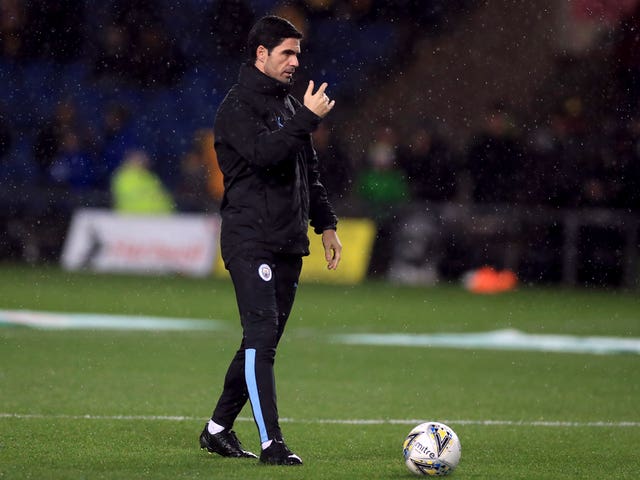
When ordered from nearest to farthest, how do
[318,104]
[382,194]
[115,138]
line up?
[318,104] < [382,194] < [115,138]

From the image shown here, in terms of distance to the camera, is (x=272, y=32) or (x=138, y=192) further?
(x=138, y=192)

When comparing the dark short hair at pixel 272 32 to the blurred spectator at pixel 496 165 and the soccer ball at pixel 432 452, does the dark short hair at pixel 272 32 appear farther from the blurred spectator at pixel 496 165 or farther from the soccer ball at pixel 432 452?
the blurred spectator at pixel 496 165

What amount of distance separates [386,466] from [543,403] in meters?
3.43

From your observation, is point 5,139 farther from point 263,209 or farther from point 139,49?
point 263,209

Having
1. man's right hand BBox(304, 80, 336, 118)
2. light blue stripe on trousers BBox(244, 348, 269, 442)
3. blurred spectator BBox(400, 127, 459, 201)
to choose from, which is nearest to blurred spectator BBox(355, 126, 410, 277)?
blurred spectator BBox(400, 127, 459, 201)

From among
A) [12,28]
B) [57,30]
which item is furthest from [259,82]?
[57,30]

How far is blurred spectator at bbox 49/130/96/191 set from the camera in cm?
2589

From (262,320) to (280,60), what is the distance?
1.39 metres

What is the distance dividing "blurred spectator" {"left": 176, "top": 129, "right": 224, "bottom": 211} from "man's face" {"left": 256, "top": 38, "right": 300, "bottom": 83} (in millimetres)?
18154

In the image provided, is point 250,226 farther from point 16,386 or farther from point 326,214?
point 16,386

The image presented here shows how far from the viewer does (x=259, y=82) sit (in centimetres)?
729

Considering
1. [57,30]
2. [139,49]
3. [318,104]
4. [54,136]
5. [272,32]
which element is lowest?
[318,104]

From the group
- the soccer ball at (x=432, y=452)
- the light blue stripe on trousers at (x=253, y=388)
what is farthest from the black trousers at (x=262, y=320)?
the soccer ball at (x=432, y=452)

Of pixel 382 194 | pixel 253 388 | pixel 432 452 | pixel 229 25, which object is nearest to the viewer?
pixel 432 452
